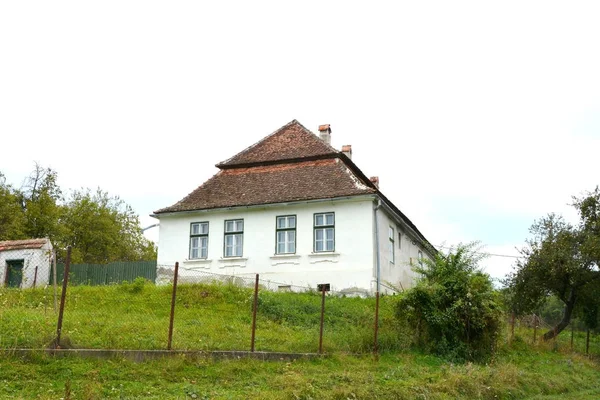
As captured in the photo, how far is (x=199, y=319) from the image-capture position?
57.5 feet

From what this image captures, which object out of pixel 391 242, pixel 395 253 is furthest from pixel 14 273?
pixel 395 253

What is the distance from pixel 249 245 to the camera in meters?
28.0

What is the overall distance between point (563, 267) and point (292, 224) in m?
11.5

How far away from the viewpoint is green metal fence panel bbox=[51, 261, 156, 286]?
1139 inches

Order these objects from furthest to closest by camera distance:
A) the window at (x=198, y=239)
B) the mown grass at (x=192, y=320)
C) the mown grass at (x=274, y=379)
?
1. the window at (x=198, y=239)
2. the mown grass at (x=192, y=320)
3. the mown grass at (x=274, y=379)

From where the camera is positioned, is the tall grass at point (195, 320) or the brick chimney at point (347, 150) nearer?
the tall grass at point (195, 320)

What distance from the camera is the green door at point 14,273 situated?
28802 mm

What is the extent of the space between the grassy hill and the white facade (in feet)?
10.2

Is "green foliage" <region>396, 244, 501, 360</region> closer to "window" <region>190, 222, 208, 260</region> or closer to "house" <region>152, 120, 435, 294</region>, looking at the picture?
"house" <region>152, 120, 435, 294</region>

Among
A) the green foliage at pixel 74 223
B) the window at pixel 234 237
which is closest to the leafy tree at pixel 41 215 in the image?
the green foliage at pixel 74 223

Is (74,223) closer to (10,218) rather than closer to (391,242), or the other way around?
(10,218)

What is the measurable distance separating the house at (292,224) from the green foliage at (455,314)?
6854 millimetres

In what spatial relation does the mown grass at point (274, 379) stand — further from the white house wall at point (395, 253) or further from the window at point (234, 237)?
the window at point (234, 237)

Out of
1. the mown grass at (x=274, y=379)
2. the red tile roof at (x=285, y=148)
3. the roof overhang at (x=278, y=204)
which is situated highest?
the red tile roof at (x=285, y=148)
